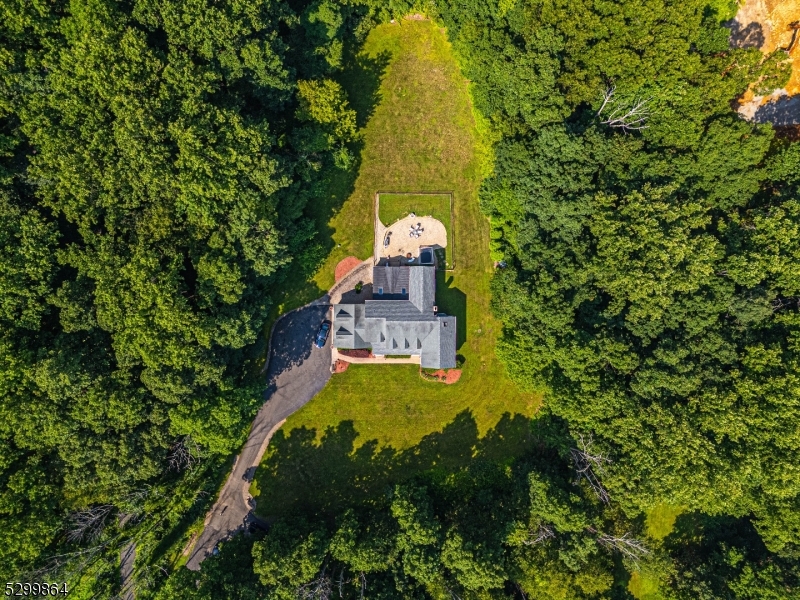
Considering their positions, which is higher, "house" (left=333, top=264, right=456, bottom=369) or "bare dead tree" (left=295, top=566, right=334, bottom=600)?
"house" (left=333, top=264, right=456, bottom=369)

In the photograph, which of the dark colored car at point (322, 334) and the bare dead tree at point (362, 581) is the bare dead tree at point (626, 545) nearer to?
the bare dead tree at point (362, 581)

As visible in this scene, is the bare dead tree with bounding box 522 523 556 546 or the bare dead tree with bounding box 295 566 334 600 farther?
the bare dead tree with bounding box 522 523 556 546

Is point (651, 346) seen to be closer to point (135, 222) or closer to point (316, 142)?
point (316, 142)

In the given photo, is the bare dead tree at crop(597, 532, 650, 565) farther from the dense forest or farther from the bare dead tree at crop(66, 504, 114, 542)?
the bare dead tree at crop(66, 504, 114, 542)

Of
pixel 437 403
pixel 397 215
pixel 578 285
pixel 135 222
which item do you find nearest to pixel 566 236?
pixel 578 285

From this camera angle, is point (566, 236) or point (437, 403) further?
point (437, 403)

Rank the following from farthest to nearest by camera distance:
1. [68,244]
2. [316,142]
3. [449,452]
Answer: [449,452]
[316,142]
[68,244]

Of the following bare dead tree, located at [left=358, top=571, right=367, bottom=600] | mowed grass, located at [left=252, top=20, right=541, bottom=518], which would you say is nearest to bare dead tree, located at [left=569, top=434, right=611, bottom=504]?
mowed grass, located at [left=252, top=20, right=541, bottom=518]
